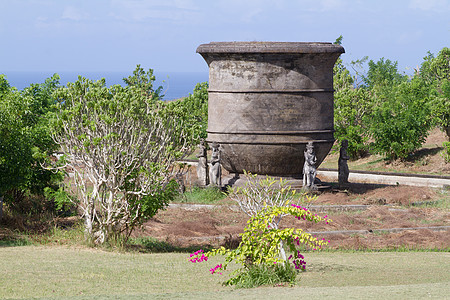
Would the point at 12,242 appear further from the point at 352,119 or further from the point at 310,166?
the point at 352,119

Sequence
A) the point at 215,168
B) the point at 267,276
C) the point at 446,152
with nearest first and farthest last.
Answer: the point at 267,276
the point at 215,168
the point at 446,152

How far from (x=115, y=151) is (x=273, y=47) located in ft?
30.1

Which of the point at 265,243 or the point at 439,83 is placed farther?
the point at 439,83

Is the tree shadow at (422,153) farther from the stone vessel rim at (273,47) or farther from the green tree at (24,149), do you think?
the green tree at (24,149)

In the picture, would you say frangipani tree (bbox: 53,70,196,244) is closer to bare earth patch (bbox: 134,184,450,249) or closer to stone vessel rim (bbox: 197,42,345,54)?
bare earth patch (bbox: 134,184,450,249)

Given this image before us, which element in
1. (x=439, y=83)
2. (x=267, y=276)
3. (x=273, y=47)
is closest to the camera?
(x=267, y=276)

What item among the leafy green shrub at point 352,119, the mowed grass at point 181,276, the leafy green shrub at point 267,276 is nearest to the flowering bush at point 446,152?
the leafy green shrub at point 352,119

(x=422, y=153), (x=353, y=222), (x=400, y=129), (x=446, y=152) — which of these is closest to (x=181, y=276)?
(x=353, y=222)

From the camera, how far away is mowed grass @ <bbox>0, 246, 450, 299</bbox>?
10297mm

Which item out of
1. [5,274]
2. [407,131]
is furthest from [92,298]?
[407,131]

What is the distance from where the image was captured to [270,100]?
903 inches

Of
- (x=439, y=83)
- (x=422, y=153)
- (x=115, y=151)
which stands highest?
(x=439, y=83)

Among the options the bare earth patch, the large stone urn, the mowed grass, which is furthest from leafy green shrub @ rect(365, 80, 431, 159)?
the mowed grass

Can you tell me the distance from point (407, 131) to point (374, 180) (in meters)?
6.46
